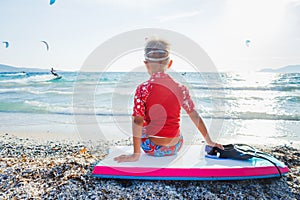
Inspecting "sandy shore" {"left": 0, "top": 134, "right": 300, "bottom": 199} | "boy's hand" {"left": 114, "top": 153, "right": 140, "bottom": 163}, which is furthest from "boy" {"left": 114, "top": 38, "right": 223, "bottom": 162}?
"sandy shore" {"left": 0, "top": 134, "right": 300, "bottom": 199}

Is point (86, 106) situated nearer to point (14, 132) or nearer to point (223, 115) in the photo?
point (14, 132)

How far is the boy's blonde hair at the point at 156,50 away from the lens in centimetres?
257

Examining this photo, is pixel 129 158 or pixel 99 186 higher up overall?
pixel 129 158

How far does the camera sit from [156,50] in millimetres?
2570

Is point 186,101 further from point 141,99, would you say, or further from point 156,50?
point 156,50

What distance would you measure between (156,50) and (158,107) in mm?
568

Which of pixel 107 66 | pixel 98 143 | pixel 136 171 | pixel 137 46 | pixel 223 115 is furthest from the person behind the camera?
pixel 223 115

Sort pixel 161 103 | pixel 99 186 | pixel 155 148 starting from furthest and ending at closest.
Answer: pixel 155 148 < pixel 161 103 < pixel 99 186

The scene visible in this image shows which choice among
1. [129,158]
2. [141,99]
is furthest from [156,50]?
[129,158]

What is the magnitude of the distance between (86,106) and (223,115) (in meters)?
4.63

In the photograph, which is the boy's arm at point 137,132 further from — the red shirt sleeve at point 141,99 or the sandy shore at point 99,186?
the sandy shore at point 99,186

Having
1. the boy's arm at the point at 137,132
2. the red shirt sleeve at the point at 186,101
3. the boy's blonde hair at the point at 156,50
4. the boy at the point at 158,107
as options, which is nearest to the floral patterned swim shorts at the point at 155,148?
the boy at the point at 158,107

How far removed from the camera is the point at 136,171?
255 cm

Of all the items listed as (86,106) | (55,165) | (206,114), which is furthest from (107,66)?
(86,106)
